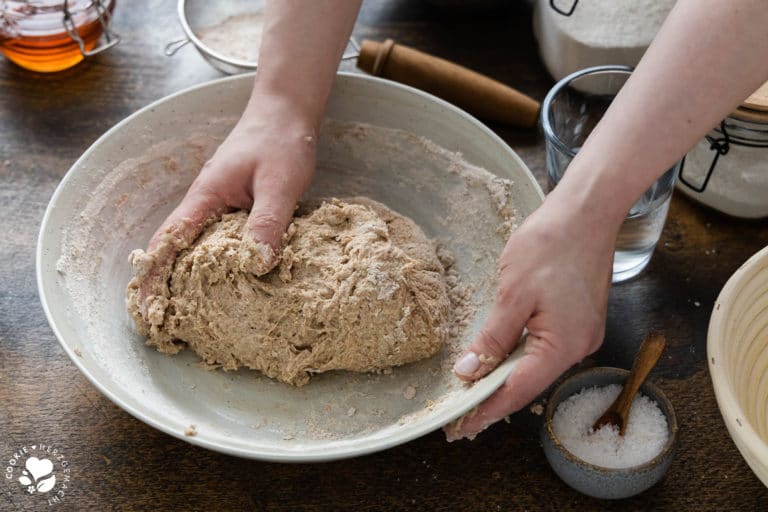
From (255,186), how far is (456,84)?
21.0 inches

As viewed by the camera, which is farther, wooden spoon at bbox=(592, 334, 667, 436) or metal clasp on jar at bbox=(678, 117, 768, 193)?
metal clasp on jar at bbox=(678, 117, 768, 193)

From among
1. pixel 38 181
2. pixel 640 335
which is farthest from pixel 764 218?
pixel 38 181

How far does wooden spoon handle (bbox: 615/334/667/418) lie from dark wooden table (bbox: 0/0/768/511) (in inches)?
5.4

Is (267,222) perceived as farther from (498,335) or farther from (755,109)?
(755,109)

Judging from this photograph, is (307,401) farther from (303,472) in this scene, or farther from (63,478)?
(63,478)

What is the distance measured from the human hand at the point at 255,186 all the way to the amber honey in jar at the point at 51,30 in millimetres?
624

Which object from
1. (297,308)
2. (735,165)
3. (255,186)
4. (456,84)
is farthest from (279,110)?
(735,165)

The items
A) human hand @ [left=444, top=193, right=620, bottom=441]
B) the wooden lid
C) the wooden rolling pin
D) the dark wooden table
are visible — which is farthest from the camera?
the wooden rolling pin

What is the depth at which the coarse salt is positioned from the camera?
1.06 metres

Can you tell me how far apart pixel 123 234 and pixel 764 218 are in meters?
1.13

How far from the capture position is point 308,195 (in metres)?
1.41

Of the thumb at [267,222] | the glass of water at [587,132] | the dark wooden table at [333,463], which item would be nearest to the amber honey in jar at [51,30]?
the dark wooden table at [333,463]

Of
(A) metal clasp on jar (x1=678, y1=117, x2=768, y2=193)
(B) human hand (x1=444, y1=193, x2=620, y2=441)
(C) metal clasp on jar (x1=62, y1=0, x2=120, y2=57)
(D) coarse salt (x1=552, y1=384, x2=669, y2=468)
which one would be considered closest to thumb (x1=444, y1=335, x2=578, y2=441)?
(B) human hand (x1=444, y1=193, x2=620, y2=441)

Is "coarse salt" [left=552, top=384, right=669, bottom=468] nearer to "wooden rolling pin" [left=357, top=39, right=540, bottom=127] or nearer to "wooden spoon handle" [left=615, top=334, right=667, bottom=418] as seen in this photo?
"wooden spoon handle" [left=615, top=334, right=667, bottom=418]
